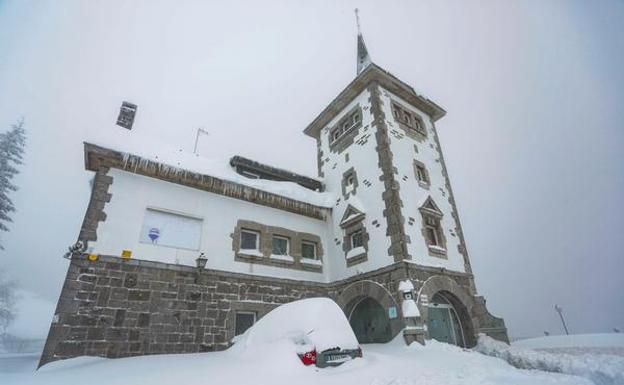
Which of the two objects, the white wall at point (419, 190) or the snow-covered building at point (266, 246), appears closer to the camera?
the snow-covered building at point (266, 246)

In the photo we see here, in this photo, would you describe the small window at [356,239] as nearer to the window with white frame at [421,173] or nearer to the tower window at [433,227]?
the tower window at [433,227]

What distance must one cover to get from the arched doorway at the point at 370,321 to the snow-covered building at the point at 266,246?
0.05 metres

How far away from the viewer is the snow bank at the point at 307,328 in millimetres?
5090

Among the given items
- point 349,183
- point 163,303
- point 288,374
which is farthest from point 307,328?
point 349,183

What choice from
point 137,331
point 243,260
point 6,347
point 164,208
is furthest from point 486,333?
point 6,347

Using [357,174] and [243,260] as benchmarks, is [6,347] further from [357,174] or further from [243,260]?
[357,174]

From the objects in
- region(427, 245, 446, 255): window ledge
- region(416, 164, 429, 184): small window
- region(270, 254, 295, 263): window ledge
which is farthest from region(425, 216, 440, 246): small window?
region(270, 254, 295, 263): window ledge

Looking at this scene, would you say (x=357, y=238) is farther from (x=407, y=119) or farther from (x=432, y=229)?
(x=407, y=119)

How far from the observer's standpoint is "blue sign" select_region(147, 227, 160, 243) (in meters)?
9.72

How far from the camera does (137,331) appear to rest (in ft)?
27.2

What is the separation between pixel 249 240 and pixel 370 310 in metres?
5.52

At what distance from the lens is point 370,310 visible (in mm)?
11711

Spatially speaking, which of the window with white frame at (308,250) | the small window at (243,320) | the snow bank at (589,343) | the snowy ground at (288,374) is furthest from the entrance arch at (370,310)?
the snow bank at (589,343)

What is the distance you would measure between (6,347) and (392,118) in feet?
119
